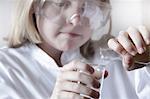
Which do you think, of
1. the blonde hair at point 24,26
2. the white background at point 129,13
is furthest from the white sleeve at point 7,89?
the white background at point 129,13

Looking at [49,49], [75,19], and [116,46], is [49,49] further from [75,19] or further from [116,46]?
[116,46]

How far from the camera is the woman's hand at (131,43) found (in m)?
0.75

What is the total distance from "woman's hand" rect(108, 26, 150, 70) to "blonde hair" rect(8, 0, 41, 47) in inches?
13.0

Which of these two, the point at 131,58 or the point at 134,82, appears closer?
the point at 131,58

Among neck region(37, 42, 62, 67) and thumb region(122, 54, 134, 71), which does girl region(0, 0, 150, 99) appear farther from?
thumb region(122, 54, 134, 71)

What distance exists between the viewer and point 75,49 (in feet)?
3.63

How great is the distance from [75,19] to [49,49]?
229mm

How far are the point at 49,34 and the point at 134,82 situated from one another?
32 cm

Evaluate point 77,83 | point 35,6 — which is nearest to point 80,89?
point 77,83

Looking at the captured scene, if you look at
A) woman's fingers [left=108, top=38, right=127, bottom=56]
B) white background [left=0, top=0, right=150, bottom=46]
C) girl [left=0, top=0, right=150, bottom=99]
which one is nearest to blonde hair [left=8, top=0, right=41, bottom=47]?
girl [left=0, top=0, right=150, bottom=99]

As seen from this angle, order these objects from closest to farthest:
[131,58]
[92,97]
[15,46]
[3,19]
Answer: [92,97] < [131,58] < [15,46] < [3,19]

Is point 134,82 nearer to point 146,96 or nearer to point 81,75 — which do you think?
point 146,96

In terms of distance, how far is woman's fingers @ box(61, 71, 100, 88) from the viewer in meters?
0.67

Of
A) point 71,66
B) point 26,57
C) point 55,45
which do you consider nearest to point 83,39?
point 55,45
